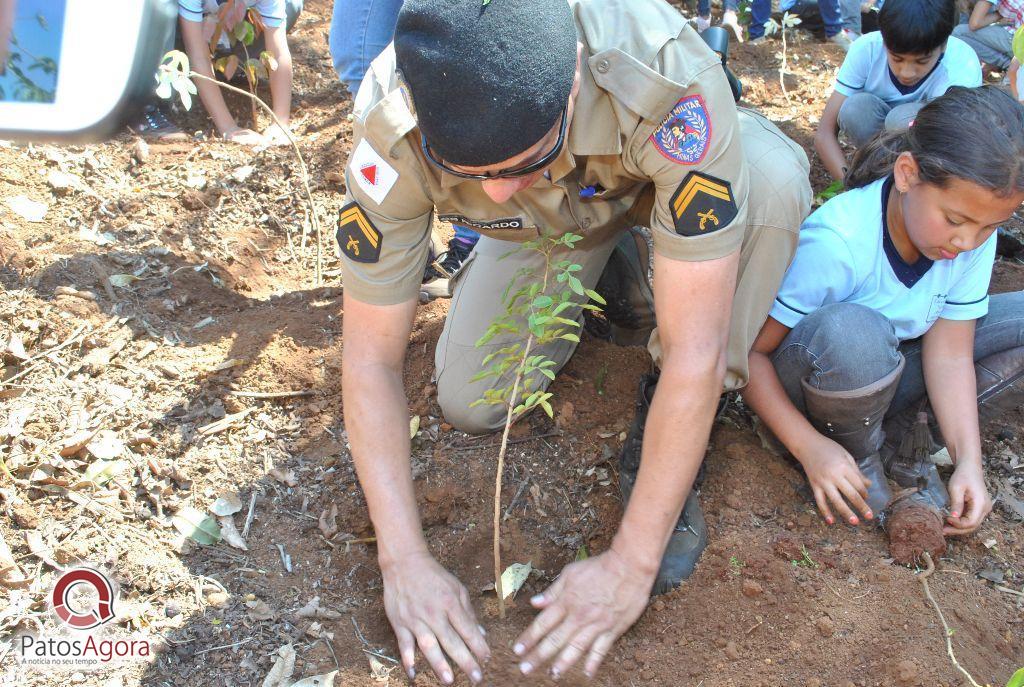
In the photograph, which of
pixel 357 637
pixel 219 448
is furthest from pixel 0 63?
pixel 357 637

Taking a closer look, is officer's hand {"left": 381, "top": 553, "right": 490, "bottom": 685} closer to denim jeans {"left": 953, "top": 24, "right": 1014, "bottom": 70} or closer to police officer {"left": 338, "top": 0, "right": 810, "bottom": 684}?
police officer {"left": 338, "top": 0, "right": 810, "bottom": 684}

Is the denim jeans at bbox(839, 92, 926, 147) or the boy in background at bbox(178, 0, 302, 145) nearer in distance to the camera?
the denim jeans at bbox(839, 92, 926, 147)

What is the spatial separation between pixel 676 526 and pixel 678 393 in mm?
462

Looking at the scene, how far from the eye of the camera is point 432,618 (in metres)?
1.79

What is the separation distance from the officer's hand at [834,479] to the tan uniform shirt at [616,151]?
66 centimetres

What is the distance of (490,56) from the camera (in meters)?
1.40

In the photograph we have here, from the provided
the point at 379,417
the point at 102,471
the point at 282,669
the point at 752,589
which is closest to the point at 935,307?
the point at 752,589

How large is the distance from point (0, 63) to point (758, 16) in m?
4.48

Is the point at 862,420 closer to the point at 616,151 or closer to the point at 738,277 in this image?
the point at 738,277

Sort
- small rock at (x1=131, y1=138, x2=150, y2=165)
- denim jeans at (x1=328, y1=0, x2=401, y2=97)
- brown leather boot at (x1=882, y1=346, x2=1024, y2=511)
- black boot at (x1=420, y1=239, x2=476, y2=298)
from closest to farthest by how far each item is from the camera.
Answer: brown leather boot at (x1=882, y1=346, x2=1024, y2=511) < denim jeans at (x1=328, y1=0, x2=401, y2=97) < black boot at (x1=420, y1=239, x2=476, y2=298) < small rock at (x1=131, y1=138, x2=150, y2=165)

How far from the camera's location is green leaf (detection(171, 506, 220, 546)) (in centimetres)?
213

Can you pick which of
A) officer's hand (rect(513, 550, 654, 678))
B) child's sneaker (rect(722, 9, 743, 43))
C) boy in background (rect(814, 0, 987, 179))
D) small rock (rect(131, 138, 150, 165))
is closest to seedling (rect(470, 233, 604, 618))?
officer's hand (rect(513, 550, 654, 678))

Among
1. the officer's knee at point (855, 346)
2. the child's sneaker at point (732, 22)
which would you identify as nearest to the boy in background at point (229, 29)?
the child's sneaker at point (732, 22)

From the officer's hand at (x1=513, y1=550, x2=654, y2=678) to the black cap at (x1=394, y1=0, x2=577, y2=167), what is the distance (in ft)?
2.88
